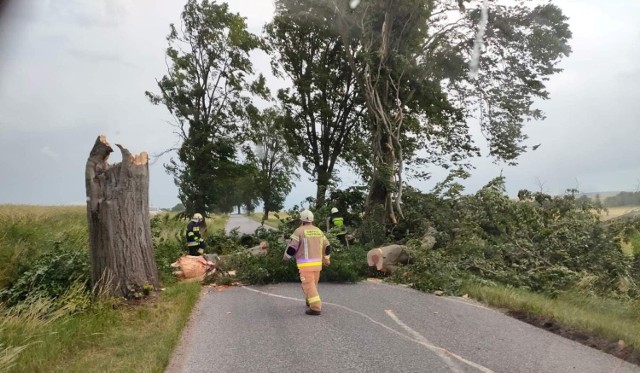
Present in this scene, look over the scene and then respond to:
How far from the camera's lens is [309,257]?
26.2ft

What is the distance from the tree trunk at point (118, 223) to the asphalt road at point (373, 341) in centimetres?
146

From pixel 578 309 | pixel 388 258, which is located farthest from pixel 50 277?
pixel 578 309

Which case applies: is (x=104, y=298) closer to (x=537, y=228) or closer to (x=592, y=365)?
(x=592, y=365)

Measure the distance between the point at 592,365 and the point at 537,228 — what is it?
7945mm

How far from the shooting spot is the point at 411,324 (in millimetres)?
7293

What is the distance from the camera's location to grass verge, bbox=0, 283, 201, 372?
5504 millimetres

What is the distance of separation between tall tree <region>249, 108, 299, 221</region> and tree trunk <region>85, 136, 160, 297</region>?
20208 millimetres

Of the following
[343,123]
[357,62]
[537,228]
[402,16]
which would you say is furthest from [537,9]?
[343,123]

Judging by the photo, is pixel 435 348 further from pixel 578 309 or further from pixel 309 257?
pixel 578 309

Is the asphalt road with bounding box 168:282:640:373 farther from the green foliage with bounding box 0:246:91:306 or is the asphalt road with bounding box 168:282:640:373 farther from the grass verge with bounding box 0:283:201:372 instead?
the green foliage with bounding box 0:246:91:306

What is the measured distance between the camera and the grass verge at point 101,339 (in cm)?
550

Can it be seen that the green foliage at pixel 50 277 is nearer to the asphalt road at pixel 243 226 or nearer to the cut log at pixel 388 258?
the cut log at pixel 388 258

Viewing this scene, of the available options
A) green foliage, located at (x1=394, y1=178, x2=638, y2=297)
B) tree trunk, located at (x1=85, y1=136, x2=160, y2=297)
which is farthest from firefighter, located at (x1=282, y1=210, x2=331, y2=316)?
green foliage, located at (x1=394, y1=178, x2=638, y2=297)

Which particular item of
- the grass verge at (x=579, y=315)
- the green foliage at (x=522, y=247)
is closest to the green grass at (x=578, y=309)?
the grass verge at (x=579, y=315)
